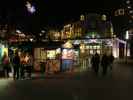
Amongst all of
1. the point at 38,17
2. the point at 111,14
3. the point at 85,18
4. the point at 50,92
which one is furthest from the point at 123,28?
the point at 50,92

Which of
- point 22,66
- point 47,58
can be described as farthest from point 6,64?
point 47,58

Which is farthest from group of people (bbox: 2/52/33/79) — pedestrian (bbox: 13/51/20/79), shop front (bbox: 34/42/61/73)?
shop front (bbox: 34/42/61/73)

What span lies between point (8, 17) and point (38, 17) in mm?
18415

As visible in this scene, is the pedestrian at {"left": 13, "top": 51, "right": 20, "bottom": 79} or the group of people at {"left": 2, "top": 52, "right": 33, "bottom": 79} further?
the group of people at {"left": 2, "top": 52, "right": 33, "bottom": 79}

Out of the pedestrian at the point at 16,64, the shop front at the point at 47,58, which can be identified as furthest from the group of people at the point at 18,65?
the shop front at the point at 47,58

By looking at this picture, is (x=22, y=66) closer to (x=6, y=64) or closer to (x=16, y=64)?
(x=16, y=64)

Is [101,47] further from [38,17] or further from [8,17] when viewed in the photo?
[8,17]

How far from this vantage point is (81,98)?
15.9 metres

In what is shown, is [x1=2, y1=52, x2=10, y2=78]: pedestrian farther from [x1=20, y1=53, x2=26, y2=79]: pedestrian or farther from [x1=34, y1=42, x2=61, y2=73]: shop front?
[x1=34, y1=42, x2=61, y2=73]: shop front

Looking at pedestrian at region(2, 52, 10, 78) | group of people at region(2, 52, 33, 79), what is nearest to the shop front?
group of people at region(2, 52, 33, 79)

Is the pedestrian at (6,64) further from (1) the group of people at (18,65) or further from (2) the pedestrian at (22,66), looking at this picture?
(2) the pedestrian at (22,66)

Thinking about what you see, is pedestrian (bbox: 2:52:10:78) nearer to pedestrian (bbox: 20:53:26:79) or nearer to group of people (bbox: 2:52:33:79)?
group of people (bbox: 2:52:33:79)

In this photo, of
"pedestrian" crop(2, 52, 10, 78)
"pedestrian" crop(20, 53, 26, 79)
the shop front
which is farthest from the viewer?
the shop front

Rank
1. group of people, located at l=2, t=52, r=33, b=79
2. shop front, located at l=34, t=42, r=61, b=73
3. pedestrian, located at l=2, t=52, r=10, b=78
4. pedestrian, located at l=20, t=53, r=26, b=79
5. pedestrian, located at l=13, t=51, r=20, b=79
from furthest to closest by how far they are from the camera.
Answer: shop front, located at l=34, t=42, r=61, b=73 < pedestrian, located at l=2, t=52, r=10, b=78 < pedestrian, located at l=20, t=53, r=26, b=79 < group of people, located at l=2, t=52, r=33, b=79 < pedestrian, located at l=13, t=51, r=20, b=79
